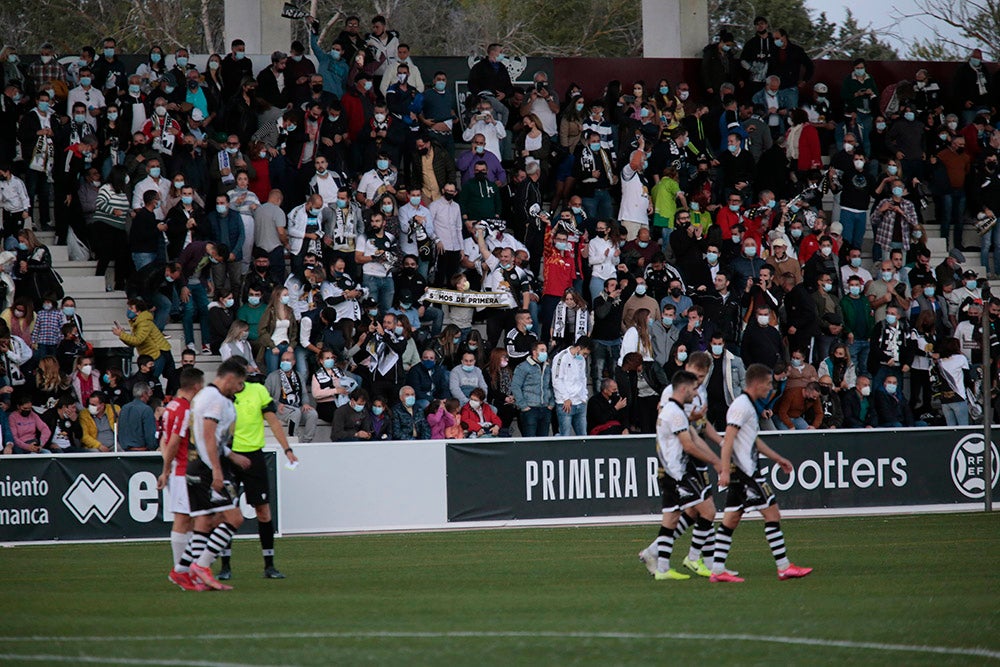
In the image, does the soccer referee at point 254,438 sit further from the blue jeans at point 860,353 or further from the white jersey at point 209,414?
the blue jeans at point 860,353

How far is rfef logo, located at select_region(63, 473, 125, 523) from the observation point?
20047 millimetres

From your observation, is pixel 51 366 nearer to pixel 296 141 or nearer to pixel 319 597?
pixel 296 141

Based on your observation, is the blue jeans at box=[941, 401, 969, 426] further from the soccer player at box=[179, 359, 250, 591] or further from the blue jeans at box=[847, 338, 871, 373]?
the soccer player at box=[179, 359, 250, 591]

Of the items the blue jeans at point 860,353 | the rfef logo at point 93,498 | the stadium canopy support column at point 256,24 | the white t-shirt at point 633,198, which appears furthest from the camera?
the stadium canopy support column at point 256,24

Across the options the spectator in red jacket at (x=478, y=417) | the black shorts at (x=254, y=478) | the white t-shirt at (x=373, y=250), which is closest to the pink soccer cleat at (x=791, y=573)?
the black shorts at (x=254, y=478)

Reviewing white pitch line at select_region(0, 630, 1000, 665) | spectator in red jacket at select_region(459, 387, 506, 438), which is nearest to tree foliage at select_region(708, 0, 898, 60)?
spectator in red jacket at select_region(459, 387, 506, 438)

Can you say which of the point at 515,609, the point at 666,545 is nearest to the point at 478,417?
the point at 666,545

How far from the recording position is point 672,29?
3216 centimetres

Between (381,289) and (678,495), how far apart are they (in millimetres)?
11932

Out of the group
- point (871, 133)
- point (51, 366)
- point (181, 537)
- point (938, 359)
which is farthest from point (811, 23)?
point (181, 537)

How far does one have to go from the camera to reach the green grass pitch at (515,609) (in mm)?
8758

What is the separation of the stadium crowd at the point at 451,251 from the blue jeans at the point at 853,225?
143 millimetres

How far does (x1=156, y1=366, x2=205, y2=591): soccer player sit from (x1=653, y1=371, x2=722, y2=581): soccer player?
14.0ft

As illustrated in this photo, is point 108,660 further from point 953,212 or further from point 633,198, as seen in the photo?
point 953,212
